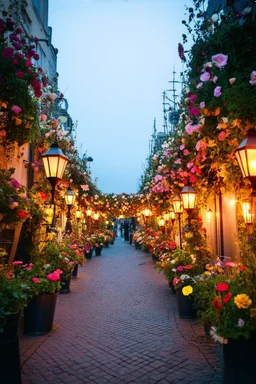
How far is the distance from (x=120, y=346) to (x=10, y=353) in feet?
8.02

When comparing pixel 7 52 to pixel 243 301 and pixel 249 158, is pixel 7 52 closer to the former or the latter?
pixel 249 158

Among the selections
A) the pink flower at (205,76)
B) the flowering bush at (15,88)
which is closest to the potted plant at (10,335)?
the flowering bush at (15,88)

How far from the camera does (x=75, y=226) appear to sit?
62.6 feet

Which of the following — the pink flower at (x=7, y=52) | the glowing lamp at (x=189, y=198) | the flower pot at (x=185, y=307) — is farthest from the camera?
the glowing lamp at (x=189, y=198)

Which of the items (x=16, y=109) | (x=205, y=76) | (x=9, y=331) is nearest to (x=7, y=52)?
(x=16, y=109)

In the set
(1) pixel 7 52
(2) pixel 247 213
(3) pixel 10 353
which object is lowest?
(3) pixel 10 353

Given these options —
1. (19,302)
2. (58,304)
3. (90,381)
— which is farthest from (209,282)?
(58,304)

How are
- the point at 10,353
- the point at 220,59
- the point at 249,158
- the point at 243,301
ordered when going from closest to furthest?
the point at 243,301, the point at 10,353, the point at 249,158, the point at 220,59

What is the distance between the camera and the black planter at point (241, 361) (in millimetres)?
3760

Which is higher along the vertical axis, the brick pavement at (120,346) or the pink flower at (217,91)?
the pink flower at (217,91)

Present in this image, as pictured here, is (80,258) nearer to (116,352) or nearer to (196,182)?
(196,182)

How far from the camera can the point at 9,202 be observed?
5723 millimetres

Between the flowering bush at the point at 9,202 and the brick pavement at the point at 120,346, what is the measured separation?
2112 millimetres

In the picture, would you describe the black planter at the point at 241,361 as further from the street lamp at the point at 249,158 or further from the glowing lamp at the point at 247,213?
the glowing lamp at the point at 247,213
